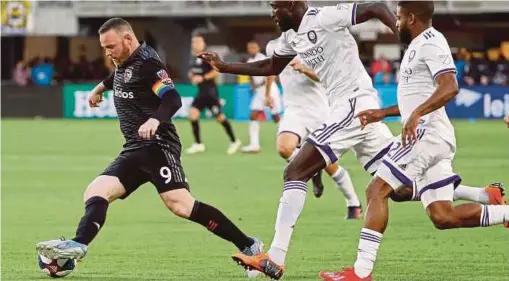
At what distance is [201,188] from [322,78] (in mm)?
7334

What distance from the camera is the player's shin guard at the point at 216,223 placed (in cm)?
1026

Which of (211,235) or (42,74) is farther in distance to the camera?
(42,74)

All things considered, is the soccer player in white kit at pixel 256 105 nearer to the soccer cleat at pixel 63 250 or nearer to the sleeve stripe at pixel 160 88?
the sleeve stripe at pixel 160 88

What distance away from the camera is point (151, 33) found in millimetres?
47531

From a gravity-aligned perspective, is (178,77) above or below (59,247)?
above

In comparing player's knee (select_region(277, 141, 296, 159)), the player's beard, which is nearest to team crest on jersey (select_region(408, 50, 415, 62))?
the player's beard

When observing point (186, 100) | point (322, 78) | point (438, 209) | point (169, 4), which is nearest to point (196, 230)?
point (322, 78)

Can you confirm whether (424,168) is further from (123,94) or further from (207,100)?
(207,100)

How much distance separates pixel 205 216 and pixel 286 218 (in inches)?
26.7

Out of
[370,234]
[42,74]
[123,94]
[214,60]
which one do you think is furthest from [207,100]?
[42,74]

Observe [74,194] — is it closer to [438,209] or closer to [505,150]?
[438,209]

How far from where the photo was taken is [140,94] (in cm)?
1029

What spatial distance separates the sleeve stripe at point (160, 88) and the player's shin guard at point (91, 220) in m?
0.97

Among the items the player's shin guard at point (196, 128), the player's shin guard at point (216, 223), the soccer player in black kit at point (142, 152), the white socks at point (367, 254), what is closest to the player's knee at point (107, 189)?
the soccer player in black kit at point (142, 152)
